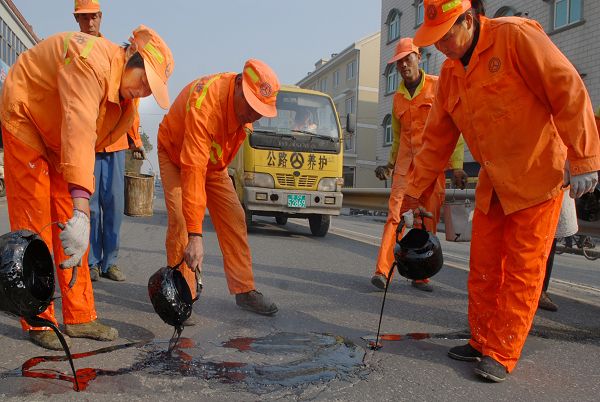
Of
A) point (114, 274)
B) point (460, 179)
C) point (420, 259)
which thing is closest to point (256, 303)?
point (420, 259)

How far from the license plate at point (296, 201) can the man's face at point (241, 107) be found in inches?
179

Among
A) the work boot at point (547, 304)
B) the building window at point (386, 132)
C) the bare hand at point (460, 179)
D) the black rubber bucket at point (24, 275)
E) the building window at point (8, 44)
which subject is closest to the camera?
the black rubber bucket at point (24, 275)

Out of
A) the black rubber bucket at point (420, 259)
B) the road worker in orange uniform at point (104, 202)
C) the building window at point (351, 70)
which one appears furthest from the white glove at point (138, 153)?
the building window at point (351, 70)

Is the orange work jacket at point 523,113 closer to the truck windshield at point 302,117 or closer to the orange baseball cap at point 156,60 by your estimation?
the orange baseball cap at point 156,60

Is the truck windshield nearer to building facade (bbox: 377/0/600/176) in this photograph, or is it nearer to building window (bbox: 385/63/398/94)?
building facade (bbox: 377/0/600/176)

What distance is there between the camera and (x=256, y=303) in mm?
3289

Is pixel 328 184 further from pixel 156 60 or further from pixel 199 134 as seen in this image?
pixel 156 60

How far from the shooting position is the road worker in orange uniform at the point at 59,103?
2.28 m

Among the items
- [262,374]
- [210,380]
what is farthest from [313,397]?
[210,380]

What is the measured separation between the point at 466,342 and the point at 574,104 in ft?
4.85

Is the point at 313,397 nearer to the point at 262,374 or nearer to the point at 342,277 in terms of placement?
the point at 262,374

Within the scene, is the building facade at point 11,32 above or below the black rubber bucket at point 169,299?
above

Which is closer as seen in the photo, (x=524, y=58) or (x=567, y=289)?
(x=524, y=58)

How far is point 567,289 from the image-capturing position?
4.43 m
